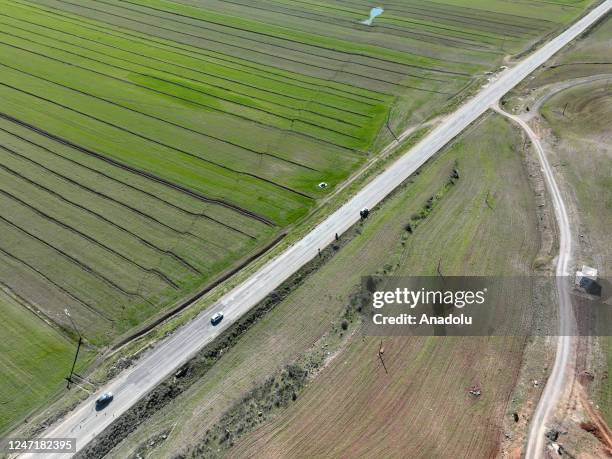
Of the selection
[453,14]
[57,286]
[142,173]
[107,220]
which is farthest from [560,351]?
[453,14]

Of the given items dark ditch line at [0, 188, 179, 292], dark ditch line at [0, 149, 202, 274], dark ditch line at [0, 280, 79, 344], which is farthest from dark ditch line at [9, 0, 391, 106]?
dark ditch line at [0, 280, 79, 344]

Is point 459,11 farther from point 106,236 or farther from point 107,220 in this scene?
point 106,236

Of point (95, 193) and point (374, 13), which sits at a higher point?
point (374, 13)

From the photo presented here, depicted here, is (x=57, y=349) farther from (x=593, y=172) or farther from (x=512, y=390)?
(x=593, y=172)

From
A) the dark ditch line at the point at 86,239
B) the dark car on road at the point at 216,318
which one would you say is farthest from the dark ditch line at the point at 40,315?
the dark car on road at the point at 216,318

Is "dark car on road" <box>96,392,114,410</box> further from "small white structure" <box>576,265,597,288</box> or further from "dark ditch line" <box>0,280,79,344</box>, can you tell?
"small white structure" <box>576,265,597,288</box>

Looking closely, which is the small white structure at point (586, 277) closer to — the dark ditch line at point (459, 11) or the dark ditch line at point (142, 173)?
the dark ditch line at point (142, 173)
